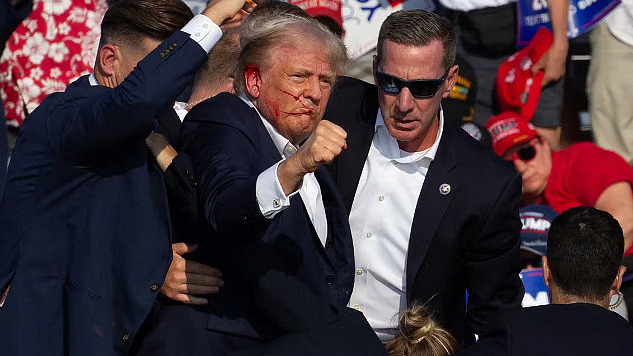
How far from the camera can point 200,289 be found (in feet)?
10.8

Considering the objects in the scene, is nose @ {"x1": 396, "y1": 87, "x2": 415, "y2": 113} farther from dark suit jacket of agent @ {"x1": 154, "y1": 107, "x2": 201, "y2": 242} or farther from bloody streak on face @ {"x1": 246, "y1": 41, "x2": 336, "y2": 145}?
dark suit jacket of agent @ {"x1": 154, "y1": 107, "x2": 201, "y2": 242}

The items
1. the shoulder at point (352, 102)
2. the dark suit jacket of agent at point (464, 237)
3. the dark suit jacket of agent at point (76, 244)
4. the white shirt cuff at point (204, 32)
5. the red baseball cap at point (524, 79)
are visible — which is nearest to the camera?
the white shirt cuff at point (204, 32)

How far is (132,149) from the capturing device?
10.6ft

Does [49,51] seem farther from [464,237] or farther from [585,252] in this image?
[585,252]

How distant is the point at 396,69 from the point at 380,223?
574 mm

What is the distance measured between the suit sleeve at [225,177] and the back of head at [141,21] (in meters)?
0.33

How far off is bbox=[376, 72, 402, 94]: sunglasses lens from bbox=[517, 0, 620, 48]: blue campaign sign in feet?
7.37

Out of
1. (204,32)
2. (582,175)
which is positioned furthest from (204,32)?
(582,175)

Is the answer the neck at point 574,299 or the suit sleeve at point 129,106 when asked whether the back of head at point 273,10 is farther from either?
the neck at point 574,299

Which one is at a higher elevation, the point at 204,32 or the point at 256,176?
the point at 204,32

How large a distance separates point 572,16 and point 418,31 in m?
2.39

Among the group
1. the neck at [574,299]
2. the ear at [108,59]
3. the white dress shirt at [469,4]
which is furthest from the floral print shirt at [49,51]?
the neck at [574,299]

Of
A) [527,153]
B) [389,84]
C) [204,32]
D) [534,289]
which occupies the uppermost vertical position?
[204,32]

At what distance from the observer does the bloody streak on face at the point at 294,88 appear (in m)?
3.32
